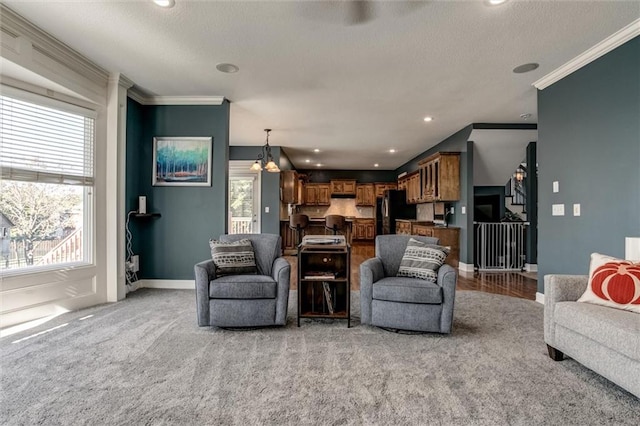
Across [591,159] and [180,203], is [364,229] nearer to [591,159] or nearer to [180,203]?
[180,203]

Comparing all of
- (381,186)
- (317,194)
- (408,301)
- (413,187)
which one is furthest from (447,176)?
(317,194)

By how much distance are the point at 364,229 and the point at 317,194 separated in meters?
1.99

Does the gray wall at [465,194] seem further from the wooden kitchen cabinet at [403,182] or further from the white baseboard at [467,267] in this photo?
the wooden kitchen cabinet at [403,182]

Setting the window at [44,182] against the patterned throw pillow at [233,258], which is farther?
A: the patterned throw pillow at [233,258]

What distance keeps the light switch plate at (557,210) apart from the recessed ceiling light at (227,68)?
3811 millimetres

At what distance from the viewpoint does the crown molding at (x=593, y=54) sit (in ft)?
8.64

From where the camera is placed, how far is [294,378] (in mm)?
1989

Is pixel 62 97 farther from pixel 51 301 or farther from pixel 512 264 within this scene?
pixel 512 264

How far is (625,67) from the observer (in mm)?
2752

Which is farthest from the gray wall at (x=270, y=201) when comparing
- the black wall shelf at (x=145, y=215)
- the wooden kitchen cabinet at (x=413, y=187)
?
the wooden kitchen cabinet at (x=413, y=187)

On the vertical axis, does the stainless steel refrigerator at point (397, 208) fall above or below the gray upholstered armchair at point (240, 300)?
above

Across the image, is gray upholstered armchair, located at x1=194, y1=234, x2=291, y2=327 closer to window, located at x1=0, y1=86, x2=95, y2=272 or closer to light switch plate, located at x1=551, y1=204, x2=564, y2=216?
window, located at x1=0, y1=86, x2=95, y2=272

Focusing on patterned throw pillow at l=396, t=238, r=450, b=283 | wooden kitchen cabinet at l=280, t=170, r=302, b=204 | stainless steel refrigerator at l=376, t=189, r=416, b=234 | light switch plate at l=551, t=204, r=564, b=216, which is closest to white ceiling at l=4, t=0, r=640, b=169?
light switch plate at l=551, t=204, r=564, b=216

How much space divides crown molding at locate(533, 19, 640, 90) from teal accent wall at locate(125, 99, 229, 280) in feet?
12.8
